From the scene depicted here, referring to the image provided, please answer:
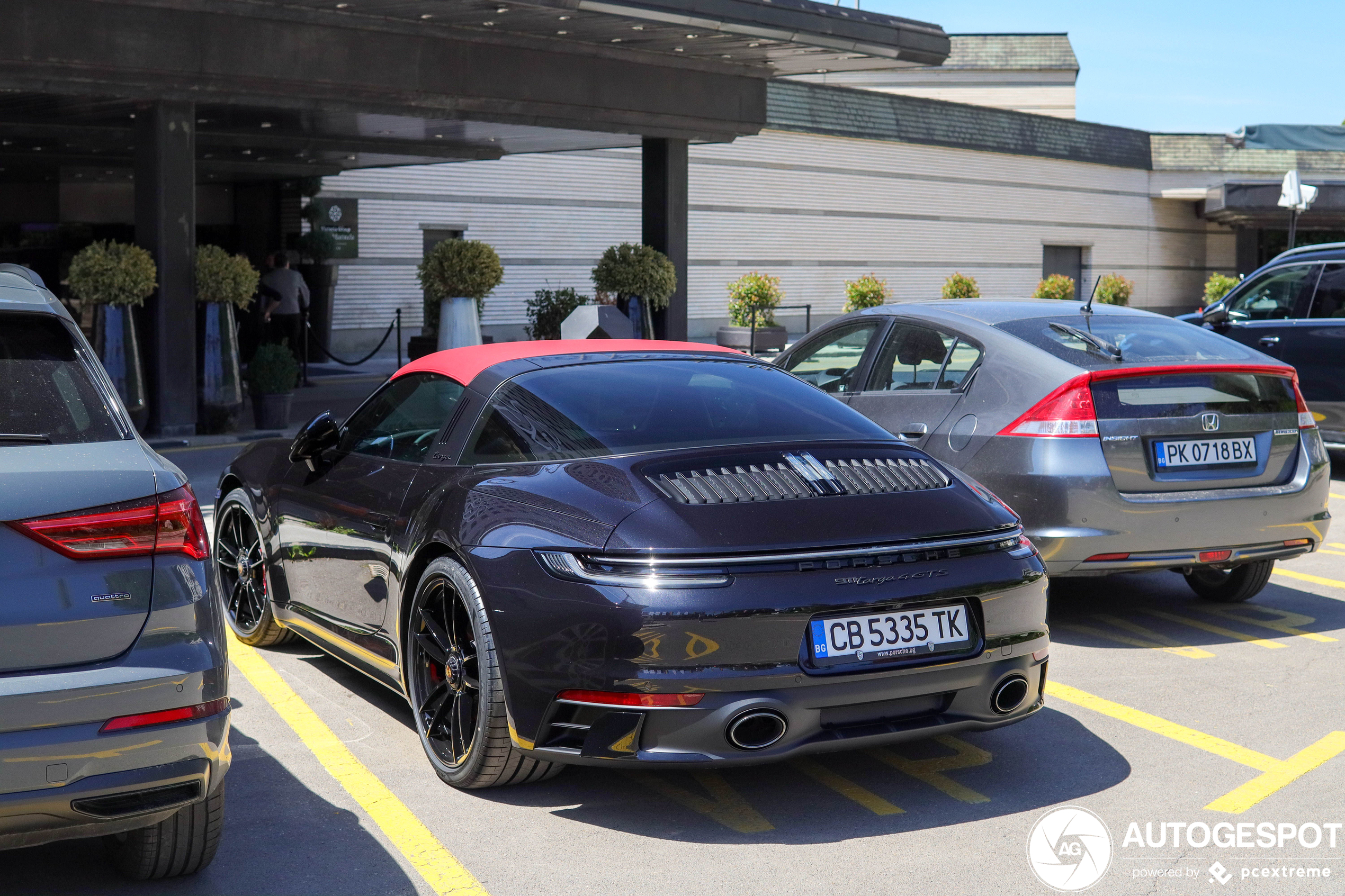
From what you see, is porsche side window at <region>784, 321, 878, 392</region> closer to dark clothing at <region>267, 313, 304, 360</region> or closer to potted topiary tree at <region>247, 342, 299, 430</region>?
potted topiary tree at <region>247, 342, 299, 430</region>

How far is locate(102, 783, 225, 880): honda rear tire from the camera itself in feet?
10.7

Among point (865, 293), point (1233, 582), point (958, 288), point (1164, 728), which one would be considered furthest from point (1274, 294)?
point (958, 288)

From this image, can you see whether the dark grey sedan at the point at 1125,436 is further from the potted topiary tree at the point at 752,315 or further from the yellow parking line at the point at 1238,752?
the potted topiary tree at the point at 752,315

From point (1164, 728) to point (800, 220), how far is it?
93.1ft

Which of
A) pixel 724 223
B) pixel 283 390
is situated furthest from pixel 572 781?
pixel 724 223

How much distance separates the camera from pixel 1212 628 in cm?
620

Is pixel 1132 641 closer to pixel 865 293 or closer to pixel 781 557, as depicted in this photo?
pixel 781 557

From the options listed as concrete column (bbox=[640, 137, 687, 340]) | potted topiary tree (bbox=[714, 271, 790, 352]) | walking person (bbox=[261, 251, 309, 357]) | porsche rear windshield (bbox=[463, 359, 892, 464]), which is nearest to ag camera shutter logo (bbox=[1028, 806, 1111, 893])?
porsche rear windshield (bbox=[463, 359, 892, 464])

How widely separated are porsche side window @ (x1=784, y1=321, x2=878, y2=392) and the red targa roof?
2.02 m

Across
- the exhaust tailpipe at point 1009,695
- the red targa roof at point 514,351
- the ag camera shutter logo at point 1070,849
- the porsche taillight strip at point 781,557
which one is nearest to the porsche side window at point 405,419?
the red targa roof at point 514,351

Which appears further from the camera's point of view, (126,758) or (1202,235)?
(1202,235)

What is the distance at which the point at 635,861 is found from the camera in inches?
139

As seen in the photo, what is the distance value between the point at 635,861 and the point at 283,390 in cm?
1118

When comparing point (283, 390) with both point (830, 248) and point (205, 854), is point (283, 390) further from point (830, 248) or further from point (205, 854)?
point (830, 248)
